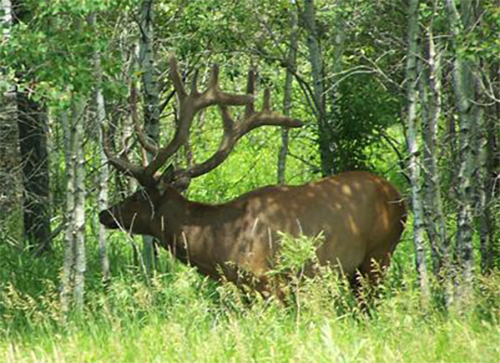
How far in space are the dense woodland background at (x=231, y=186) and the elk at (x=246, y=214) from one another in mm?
318

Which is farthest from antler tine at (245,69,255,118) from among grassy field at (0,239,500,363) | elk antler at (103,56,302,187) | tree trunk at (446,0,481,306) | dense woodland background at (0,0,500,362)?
grassy field at (0,239,500,363)

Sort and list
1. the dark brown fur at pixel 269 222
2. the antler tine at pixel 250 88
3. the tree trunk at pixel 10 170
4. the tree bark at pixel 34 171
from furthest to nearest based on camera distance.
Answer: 1. the tree bark at pixel 34 171
2. the tree trunk at pixel 10 170
3. the antler tine at pixel 250 88
4. the dark brown fur at pixel 269 222

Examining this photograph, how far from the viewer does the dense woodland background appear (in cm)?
753

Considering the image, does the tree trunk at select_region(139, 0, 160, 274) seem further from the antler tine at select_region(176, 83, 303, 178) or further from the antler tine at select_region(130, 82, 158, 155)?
the antler tine at select_region(176, 83, 303, 178)

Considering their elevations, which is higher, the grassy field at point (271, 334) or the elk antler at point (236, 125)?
the elk antler at point (236, 125)

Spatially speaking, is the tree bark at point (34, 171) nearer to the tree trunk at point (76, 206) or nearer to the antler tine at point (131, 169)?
the antler tine at point (131, 169)

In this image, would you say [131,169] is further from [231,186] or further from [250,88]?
[231,186]

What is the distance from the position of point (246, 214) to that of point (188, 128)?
0.91m

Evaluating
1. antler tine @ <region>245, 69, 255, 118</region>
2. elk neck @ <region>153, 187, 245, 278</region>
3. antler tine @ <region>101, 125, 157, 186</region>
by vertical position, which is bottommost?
elk neck @ <region>153, 187, 245, 278</region>

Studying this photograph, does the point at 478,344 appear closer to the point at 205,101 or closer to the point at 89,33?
the point at 89,33

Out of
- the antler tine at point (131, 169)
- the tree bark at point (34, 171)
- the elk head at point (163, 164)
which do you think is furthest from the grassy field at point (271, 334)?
the tree bark at point (34, 171)

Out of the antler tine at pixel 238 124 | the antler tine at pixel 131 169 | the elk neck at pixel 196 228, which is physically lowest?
the elk neck at pixel 196 228

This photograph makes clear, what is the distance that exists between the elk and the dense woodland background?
12.5 inches

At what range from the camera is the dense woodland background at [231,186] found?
7531mm
